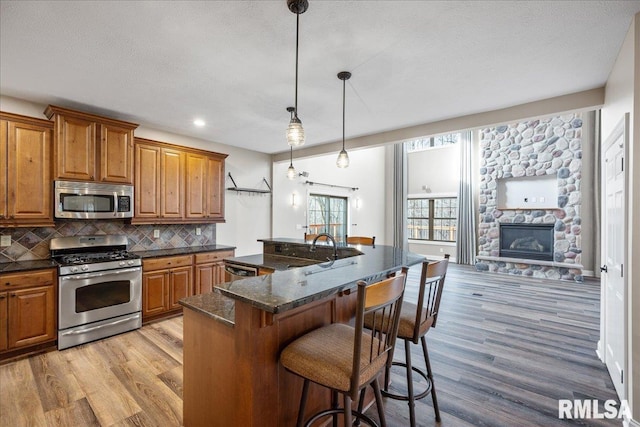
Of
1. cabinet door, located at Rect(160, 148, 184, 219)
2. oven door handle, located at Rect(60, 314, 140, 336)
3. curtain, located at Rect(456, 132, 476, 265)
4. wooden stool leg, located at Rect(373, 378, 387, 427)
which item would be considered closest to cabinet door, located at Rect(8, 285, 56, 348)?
oven door handle, located at Rect(60, 314, 140, 336)

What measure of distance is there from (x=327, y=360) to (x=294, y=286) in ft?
1.29

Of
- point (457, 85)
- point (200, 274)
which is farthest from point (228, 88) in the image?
point (200, 274)

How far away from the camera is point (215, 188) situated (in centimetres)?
473

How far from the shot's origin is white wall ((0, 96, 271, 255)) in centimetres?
516

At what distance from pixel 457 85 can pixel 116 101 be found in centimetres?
364

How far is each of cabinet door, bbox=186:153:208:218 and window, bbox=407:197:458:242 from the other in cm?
688

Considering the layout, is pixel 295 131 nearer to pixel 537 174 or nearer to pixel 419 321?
pixel 419 321

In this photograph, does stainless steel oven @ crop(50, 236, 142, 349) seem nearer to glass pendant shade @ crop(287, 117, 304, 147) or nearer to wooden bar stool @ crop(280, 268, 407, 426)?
glass pendant shade @ crop(287, 117, 304, 147)

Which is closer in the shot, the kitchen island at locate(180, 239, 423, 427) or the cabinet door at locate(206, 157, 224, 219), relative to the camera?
the kitchen island at locate(180, 239, 423, 427)

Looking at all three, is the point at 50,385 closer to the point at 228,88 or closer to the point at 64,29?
the point at 64,29

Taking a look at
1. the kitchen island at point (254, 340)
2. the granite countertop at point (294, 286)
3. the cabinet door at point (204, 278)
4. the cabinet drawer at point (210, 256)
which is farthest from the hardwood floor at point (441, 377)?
the cabinet drawer at point (210, 256)

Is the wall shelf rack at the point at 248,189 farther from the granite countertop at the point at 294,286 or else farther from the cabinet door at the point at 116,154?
the granite countertop at the point at 294,286

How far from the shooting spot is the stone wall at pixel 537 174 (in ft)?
21.3

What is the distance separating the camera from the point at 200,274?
427cm
